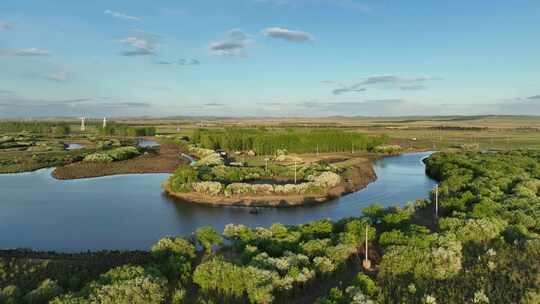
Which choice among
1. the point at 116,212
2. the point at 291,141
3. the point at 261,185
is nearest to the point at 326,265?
the point at 261,185

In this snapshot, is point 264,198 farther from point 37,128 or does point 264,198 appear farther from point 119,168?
point 37,128

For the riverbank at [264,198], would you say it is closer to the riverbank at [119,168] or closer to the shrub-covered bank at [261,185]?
the shrub-covered bank at [261,185]

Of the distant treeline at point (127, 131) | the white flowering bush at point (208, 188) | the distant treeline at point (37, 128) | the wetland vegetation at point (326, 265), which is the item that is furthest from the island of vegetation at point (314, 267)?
the distant treeline at point (37, 128)

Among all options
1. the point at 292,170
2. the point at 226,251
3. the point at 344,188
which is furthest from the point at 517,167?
the point at 226,251

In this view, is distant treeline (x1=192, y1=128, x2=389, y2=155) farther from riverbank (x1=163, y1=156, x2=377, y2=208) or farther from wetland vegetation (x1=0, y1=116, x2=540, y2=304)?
wetland vegetation (x1=0, y1=116, x2=540, y2=304)

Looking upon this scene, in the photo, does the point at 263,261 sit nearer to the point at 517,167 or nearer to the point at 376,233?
the point at 376,233

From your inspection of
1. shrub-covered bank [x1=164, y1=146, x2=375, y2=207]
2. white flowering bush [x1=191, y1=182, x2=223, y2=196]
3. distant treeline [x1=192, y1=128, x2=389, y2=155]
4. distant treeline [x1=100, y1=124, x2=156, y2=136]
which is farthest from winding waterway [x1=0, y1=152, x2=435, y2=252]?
distant treeline [x1=100, y1=124, x2=156, y2=136]

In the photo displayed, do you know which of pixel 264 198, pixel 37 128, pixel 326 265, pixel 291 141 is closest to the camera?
pixel 326 265
